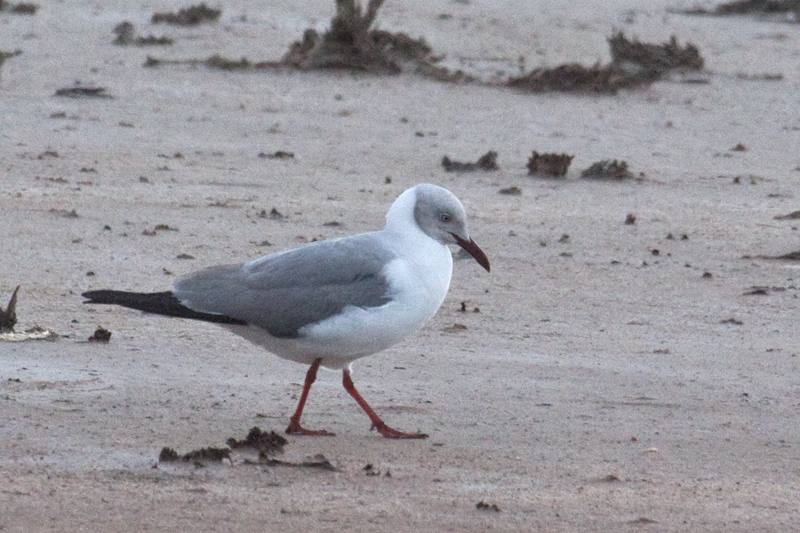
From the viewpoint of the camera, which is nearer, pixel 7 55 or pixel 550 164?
pixel 550 164

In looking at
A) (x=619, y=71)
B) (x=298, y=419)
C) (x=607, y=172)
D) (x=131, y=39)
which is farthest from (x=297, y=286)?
(x=131, y=39)

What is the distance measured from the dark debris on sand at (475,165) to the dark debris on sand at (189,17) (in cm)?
734

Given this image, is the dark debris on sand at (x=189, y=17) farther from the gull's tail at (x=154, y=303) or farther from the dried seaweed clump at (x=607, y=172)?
the gull's tail at (x=154, y=303)

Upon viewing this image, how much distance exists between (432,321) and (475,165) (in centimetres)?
398

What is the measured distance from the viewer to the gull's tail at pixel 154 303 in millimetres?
5340

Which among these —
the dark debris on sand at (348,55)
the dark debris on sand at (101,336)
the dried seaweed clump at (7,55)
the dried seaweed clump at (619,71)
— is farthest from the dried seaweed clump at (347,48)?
the dark debris on sand at (101,336)

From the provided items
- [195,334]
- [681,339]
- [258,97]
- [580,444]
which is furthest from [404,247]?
[258,97]

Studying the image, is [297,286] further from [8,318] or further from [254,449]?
[8,318]

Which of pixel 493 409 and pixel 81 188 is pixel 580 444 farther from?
pixel 81 188

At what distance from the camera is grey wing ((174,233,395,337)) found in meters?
5.32

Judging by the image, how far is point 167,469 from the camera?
473cm

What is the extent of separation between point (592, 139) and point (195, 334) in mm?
6563

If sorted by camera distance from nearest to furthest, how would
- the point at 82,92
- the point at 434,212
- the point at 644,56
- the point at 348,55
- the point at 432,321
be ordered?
the point at 434,212, the point at 432,321, the point at 82,92, the point at 348,55, the point at 644,56

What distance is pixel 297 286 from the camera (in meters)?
5.41
